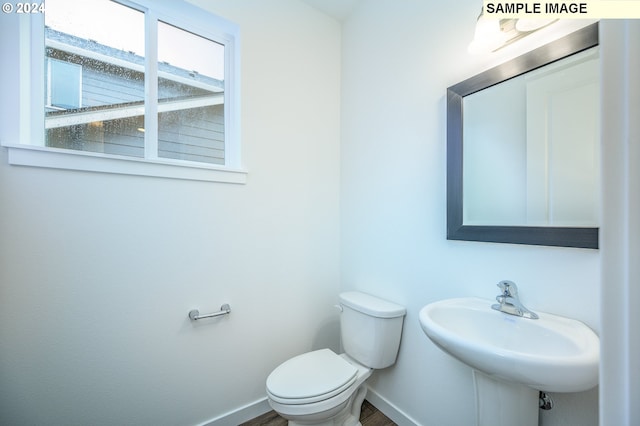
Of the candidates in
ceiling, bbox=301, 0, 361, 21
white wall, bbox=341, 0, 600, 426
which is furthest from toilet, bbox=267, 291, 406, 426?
ceiling, bbox=301, 0, 361, 21

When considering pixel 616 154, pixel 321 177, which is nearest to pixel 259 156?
pixel 321 177

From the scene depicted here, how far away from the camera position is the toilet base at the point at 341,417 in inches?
44.9

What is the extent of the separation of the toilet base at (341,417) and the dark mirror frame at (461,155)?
3.09 feet

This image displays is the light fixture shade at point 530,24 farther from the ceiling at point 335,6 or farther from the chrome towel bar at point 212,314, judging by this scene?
the chrome towel bar at point 212,314

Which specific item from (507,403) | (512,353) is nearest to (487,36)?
(512,353)

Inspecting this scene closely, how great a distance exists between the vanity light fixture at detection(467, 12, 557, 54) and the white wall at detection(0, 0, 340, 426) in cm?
A: 99

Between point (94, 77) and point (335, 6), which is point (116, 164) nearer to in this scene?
point (94, 77)

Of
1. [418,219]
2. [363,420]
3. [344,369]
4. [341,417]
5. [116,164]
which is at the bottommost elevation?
[363,420]

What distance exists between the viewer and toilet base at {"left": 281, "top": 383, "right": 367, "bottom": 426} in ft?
3.75

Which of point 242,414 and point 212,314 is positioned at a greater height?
point 212,314

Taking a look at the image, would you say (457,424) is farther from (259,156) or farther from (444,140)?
(259,156)

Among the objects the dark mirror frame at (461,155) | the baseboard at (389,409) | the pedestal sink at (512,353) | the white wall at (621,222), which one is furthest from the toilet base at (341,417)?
the white wall at (621,222)

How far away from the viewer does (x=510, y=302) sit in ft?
3.14

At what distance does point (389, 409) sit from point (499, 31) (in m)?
1.88
